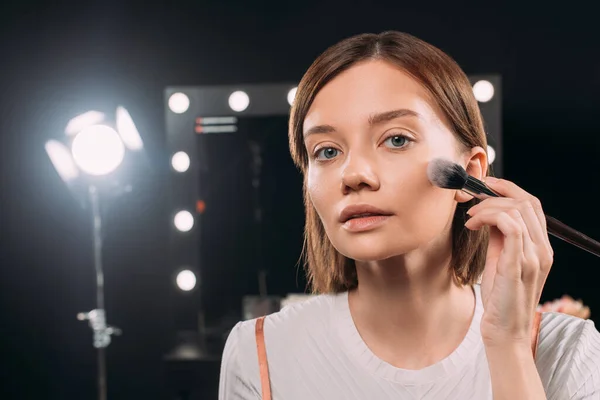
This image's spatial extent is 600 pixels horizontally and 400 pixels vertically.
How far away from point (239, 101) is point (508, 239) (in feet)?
4.51

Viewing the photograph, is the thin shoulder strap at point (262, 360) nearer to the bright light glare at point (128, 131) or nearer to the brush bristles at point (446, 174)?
the brush bristles at point (446, 174)

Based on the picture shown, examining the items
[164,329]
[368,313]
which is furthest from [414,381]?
[164,329]

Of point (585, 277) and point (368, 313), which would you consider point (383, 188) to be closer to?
point (368, 313)

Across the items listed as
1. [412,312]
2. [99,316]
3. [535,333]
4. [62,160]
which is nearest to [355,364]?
[412,312]

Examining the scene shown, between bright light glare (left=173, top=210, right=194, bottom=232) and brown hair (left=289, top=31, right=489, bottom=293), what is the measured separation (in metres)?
1.11

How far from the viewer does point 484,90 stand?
74.7 inches

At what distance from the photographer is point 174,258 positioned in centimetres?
200

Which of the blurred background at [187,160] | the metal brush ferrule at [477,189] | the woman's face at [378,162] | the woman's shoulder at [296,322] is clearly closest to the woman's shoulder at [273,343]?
the woman's shoulder at [296,322]

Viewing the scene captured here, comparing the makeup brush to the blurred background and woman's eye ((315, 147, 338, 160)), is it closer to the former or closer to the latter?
woman's eye ((315, 147, 338, 160))

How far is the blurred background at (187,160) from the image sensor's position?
1.95 meters

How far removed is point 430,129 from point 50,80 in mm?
1782

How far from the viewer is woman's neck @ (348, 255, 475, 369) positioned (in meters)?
0.81

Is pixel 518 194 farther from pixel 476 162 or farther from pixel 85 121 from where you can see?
pixel 85 121

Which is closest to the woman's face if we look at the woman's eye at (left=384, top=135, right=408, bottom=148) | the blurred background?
the woman's eye at (left=384, top=135, right=408, bottom=148)
